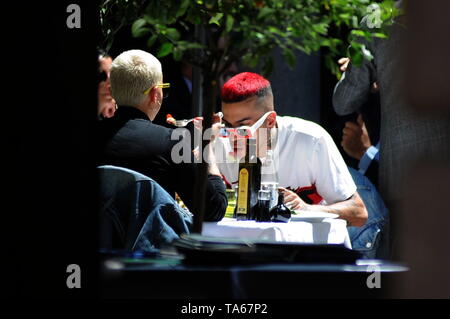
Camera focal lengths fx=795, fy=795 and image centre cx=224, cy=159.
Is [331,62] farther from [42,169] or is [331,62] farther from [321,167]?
[321,167]

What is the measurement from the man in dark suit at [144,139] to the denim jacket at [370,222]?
1003 mm

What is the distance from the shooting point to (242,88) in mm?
4324

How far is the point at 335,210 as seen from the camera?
4.11 meters

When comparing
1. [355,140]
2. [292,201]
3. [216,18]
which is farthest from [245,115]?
[216,18]

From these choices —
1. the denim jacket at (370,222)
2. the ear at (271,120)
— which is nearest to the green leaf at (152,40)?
the ear at (271,120)

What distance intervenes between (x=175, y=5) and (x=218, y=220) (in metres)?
1.23

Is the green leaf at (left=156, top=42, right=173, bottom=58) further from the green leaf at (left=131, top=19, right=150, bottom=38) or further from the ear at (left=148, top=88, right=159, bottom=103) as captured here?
the ear at (left=148, top=88, right=159, bottom=103)

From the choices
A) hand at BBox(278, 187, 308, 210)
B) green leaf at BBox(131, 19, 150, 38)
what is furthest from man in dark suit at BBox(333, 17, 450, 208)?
green leaf at BBox(131, 19, 150, 38)

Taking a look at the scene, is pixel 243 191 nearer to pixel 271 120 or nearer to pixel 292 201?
pixel 292 201

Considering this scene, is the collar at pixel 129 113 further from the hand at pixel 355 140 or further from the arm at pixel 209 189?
the hand at pixel 355 140

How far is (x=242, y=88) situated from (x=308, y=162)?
541mm

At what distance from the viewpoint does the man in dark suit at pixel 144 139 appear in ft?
12.3
